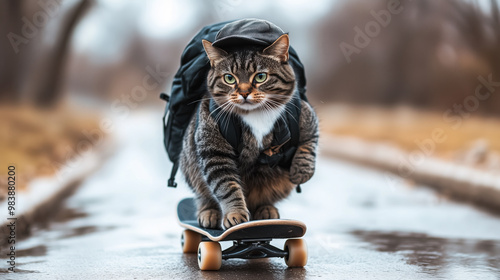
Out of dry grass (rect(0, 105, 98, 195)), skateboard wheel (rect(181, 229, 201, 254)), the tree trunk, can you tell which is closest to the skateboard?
skateboard wheel (rect(181, 229, 201, 254))

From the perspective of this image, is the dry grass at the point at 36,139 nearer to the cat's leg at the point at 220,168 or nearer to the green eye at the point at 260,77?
the cat's leg at the point at 220,168

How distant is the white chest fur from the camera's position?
2.20 meters

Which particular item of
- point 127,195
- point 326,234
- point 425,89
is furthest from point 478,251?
point 425,89

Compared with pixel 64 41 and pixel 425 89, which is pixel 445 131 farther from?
pixel 64 41

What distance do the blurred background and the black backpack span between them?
7.93 feet

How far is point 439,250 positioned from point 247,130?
122 centimetres

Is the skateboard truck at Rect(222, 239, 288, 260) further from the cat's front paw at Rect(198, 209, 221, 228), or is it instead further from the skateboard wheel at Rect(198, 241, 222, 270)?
the cat's front paw at Rect(198, 209, 221, 228)

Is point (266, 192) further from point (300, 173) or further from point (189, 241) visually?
point (189, 241)

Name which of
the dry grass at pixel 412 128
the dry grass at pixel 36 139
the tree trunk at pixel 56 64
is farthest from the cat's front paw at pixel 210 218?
the tree trunk at pixel 56 64

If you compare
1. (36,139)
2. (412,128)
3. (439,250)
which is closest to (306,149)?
(439,250)

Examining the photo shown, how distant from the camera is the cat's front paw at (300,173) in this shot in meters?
2.25

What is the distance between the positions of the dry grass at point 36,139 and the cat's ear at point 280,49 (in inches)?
95.9

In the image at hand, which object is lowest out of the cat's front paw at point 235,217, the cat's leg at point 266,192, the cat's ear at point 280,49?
the cat's front paw at point 235,217

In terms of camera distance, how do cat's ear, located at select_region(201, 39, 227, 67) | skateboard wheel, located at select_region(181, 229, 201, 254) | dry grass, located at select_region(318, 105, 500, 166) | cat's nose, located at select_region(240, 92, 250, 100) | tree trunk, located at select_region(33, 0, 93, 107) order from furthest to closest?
dry grass, located at select_region(318, 105, 500, 166) → tree trunk, located at select_region(33, 0, 93, 107) → skateboard wheel, located at select_region(181, 229, 201, 254) → cat's ear, located at select_region(201, 39, 227, 67) → cat's nose, located at select_region(240, 92, 250, 100)
